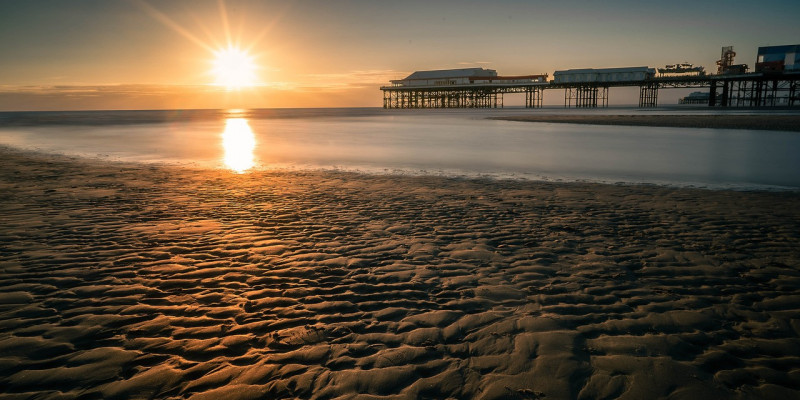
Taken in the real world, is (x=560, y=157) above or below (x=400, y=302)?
below

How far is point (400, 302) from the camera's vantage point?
16.0ft

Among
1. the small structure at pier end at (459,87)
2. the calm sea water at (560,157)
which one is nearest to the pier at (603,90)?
the small structure at pier end at (459,87)

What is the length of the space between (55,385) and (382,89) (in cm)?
11385

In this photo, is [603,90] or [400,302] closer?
[400,302]

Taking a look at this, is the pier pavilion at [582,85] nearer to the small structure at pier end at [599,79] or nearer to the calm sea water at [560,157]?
the small structure at pier end at [599,79]

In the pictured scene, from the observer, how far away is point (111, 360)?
370cm

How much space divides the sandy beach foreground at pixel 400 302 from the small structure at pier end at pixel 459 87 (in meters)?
89.8

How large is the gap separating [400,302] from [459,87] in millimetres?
95900

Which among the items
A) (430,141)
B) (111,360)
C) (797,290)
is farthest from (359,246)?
(430,141)

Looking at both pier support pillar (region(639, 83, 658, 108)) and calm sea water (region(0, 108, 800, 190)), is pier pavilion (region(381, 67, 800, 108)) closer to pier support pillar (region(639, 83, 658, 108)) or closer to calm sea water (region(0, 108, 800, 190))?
pier support pillar (region(639, 83, 658, 108))

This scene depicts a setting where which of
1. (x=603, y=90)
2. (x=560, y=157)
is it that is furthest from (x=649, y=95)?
(x=560, y=157)

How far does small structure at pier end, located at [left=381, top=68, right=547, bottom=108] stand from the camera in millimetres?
95250

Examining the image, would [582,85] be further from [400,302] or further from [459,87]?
[400,302]

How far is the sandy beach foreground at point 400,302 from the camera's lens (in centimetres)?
348
